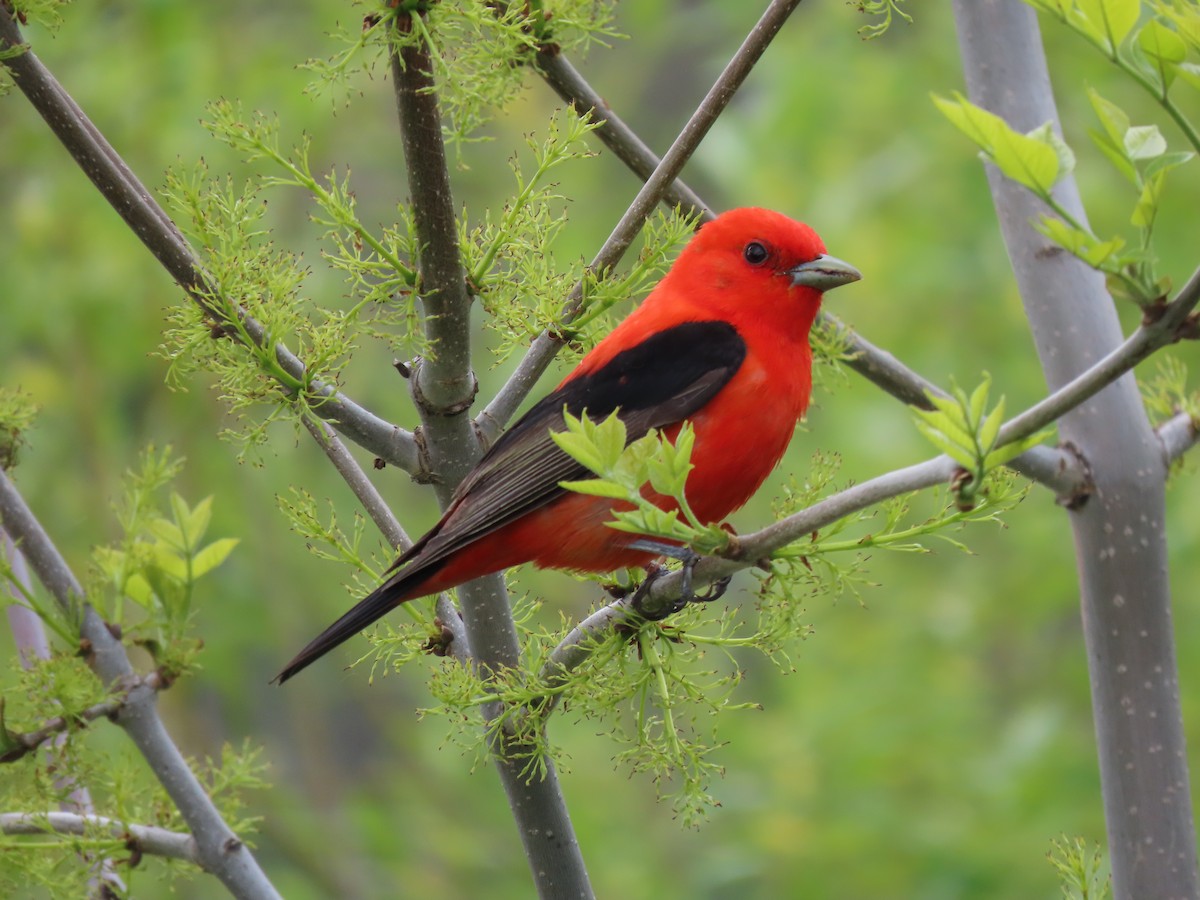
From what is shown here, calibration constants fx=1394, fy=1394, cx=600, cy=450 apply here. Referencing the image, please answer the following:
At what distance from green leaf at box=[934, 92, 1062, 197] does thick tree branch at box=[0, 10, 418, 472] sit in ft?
4.04

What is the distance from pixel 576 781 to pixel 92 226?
3.28 m

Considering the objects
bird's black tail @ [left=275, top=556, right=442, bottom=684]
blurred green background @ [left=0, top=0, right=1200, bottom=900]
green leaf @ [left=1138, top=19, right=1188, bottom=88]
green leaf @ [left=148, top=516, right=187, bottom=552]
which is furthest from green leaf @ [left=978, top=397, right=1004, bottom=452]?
blurred green background @ [left=0, top=0, right=1200, bottom=900]

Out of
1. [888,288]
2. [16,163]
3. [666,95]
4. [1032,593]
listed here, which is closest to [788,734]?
[1032,593]

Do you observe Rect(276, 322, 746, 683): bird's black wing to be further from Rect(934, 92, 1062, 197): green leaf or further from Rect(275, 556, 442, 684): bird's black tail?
Rect(934, 92, 1062, 197): green leaf

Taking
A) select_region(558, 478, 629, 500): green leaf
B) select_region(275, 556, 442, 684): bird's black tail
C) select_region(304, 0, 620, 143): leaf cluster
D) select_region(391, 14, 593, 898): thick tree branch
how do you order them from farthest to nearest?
1. select_region(275, 556, 442, 684): bird's black tail
2. select_region(391, 14, 593, 898): thick tree branch
3. select_region(304, 0, 620, 143): leaf cluster
4. select_region(558, 478, 629, 500): green leaf

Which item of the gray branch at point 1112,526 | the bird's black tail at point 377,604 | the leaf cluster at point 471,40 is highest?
the leaf cluster at point 471,40

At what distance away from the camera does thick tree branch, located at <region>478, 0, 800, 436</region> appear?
101 inches

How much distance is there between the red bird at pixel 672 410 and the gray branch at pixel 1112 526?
727 mm

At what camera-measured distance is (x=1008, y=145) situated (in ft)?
5.23

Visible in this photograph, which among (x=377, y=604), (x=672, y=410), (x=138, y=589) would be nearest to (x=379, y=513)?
(x=377, y=604)

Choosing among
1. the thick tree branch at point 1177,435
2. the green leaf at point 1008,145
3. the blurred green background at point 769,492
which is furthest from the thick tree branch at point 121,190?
the blurred green background at point 769,492

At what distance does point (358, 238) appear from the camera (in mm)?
2479

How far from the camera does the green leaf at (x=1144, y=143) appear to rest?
1.67 metres

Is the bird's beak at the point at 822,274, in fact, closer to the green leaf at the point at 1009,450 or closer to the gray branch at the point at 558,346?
the gray branch at the point at 558,346
